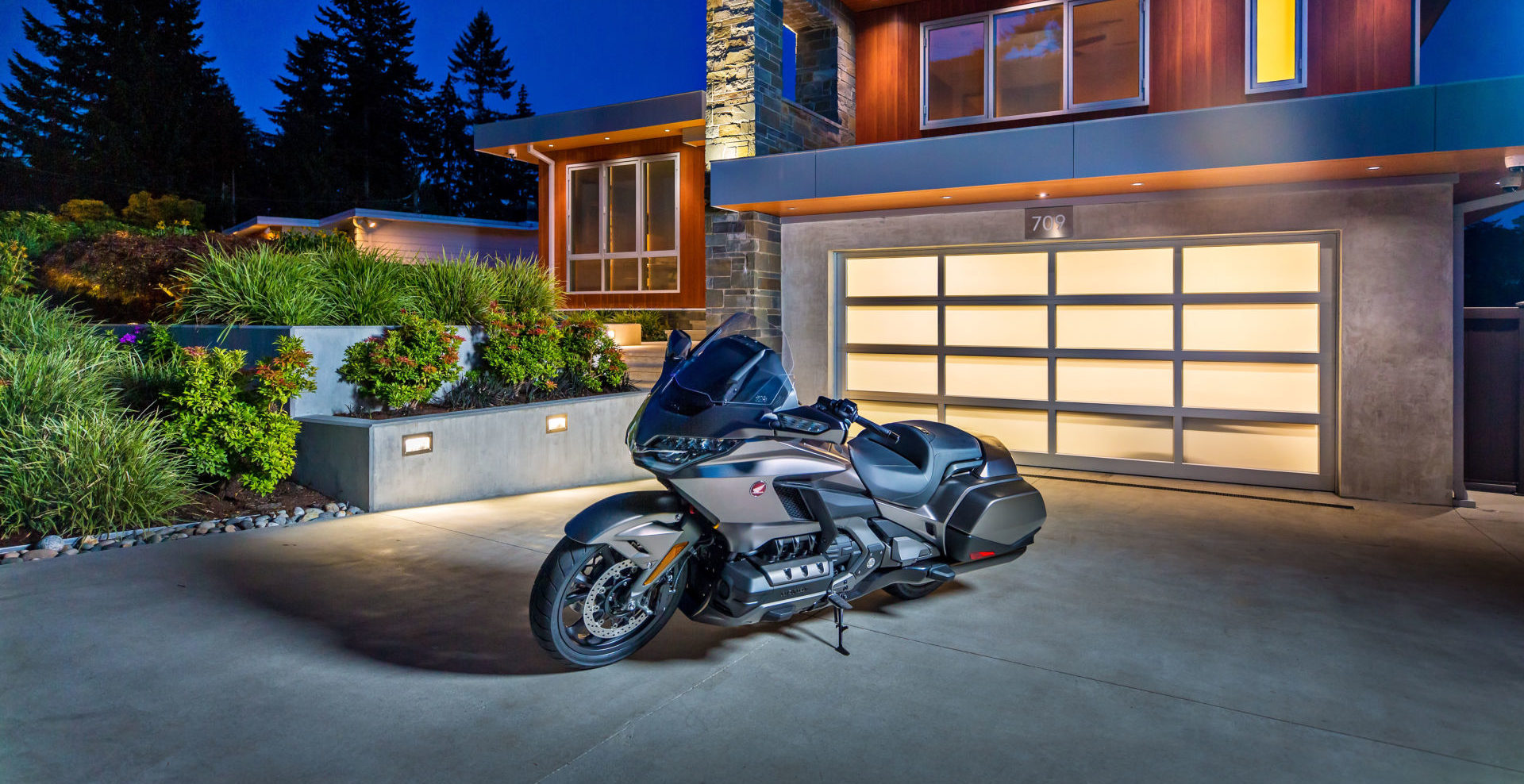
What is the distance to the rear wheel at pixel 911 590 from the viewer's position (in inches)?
171

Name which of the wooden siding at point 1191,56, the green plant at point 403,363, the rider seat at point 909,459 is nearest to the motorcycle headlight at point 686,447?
the rider seat at point 909,459

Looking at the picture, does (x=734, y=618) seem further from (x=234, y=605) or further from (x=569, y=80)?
(x=569, y=80)

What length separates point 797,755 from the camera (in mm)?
2768

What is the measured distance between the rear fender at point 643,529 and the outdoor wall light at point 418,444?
370 cm

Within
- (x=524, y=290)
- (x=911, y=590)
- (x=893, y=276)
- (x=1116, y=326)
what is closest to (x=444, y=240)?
(x=524, y=290)

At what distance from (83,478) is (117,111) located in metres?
40.5

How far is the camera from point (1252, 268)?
7.72 metres

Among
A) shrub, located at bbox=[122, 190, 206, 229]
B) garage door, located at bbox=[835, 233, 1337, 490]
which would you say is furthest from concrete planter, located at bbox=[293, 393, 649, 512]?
shrub, located at bbox=[122, 190, 206, 229]

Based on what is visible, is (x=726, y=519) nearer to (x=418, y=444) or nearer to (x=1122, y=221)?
(x=418, y=444)

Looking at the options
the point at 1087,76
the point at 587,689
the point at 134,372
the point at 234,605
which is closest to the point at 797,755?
the point at 587,689

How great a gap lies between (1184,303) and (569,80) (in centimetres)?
15322

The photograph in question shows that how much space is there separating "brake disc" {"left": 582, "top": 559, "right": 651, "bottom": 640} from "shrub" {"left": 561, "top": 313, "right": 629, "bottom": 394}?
16.7 ft

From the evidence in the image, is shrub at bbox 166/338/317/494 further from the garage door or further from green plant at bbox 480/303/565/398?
the garage door

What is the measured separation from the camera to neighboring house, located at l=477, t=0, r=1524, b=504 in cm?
687
